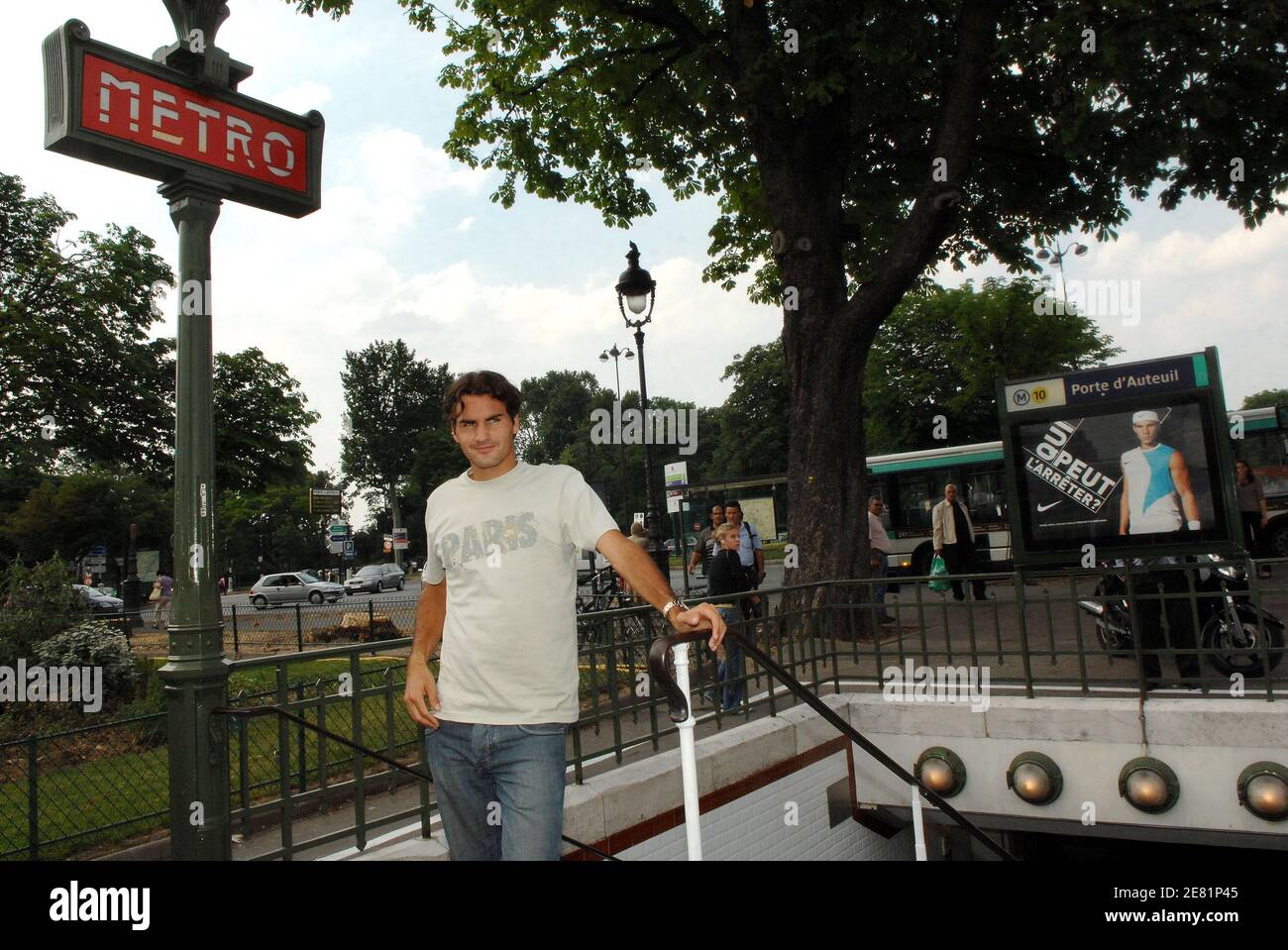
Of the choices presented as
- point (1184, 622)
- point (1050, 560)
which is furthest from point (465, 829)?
point (1050, 560)

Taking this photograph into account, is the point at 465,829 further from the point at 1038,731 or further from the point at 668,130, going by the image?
the point at 668,130

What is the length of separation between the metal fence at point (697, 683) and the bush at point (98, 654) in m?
2.50

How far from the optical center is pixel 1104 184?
13664 mm

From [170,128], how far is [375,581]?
51.2 metres

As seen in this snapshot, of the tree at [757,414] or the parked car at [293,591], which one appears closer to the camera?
the parked car at [293,591]

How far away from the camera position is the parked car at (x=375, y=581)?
52.2 metres

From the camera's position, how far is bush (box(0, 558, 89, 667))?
1084 centimetres

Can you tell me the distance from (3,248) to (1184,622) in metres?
28.1

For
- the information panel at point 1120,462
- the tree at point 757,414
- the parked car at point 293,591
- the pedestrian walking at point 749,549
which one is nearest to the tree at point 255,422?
the pedestrian walking at point 749,549

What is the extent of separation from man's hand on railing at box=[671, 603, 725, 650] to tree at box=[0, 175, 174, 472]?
2475 centimetres

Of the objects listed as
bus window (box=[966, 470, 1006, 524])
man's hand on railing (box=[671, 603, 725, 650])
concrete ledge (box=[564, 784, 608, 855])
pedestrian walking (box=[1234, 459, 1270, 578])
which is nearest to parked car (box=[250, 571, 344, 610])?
bus window (box=[966, 470, 1006, 524])

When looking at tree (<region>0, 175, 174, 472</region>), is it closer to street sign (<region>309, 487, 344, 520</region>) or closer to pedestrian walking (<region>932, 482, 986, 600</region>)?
street sign (<region>309, 487, 344, 520</region>)

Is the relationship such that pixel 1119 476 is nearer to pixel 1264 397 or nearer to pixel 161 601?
pixel 161 601

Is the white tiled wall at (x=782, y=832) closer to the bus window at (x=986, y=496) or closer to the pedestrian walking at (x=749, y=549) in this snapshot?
the pedestrian walking at (x=749, y=549)
